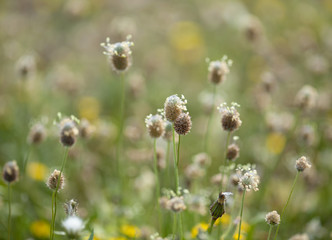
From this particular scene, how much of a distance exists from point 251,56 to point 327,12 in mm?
2085

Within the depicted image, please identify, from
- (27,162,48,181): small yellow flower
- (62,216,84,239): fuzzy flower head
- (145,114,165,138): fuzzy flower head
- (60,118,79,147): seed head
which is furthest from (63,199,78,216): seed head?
(27,162,48,181): small yellow flower

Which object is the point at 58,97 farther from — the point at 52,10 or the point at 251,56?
the point at 251,56

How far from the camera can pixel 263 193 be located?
3836 millimetres

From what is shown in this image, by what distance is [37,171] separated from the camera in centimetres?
404

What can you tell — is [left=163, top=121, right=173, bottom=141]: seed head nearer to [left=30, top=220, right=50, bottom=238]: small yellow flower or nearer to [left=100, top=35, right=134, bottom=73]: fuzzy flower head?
[left=100, top=35, right=134, bottom=73]: fuzzy flower head

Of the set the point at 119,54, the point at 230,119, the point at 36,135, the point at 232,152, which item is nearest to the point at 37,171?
the point at 36,135

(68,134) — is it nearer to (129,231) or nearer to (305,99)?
(129,231)

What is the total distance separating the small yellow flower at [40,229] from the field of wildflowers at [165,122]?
0.01 m

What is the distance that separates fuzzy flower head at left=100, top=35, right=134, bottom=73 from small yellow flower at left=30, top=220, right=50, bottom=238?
151 centimetres

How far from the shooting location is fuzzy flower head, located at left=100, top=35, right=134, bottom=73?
253 cm

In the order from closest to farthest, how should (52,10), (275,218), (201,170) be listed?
1. (275,218)
2. (201,170)
3. (52,10)

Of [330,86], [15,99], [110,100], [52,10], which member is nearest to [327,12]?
[330,86]

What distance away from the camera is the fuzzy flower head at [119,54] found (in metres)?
2.53

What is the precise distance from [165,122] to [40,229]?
1443 millimetres
